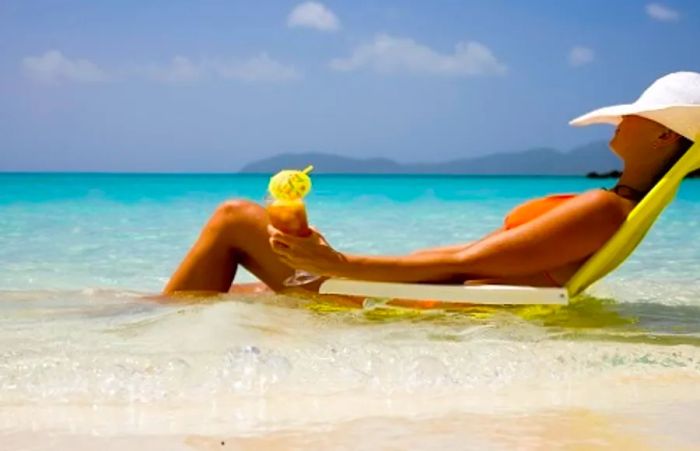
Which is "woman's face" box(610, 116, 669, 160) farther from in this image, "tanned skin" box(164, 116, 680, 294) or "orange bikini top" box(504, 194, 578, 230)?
"orange bikini top" box(504, 194, 578, 230)

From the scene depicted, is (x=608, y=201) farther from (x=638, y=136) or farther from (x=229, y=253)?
(x=229, y=253)

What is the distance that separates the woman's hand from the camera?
13.4ft

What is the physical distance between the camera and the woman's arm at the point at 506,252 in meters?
4.05

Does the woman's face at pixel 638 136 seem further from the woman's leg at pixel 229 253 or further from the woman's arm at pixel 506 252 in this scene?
the woman's leg at pixel 229 253

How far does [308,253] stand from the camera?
4082mm

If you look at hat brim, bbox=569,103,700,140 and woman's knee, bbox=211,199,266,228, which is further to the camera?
woman's knee, bbox=211,199,266,228

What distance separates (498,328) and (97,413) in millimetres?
1720

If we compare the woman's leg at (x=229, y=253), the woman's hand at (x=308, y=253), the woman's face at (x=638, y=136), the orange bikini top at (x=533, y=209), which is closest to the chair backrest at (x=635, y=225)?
the woman's face at (x=638, y=136)

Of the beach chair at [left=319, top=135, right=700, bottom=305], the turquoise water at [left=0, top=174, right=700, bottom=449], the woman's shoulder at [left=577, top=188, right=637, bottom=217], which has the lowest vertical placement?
the turquoise water at [left=0, top=174, right=700, bottom=449]

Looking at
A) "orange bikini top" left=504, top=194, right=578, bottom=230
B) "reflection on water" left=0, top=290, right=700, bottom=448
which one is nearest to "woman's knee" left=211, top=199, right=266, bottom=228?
"reflection on water" left=0, top=290, right=700, bottom=448

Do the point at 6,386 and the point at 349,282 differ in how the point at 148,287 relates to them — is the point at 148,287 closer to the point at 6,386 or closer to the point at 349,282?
the point at 349,282

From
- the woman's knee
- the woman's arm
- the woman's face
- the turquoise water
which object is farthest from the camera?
the woman's knee

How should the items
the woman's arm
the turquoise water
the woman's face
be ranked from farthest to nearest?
1. the woman's face
2. the woman's arm
3. the turquoise water

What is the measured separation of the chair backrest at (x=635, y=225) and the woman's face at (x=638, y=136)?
154mm
